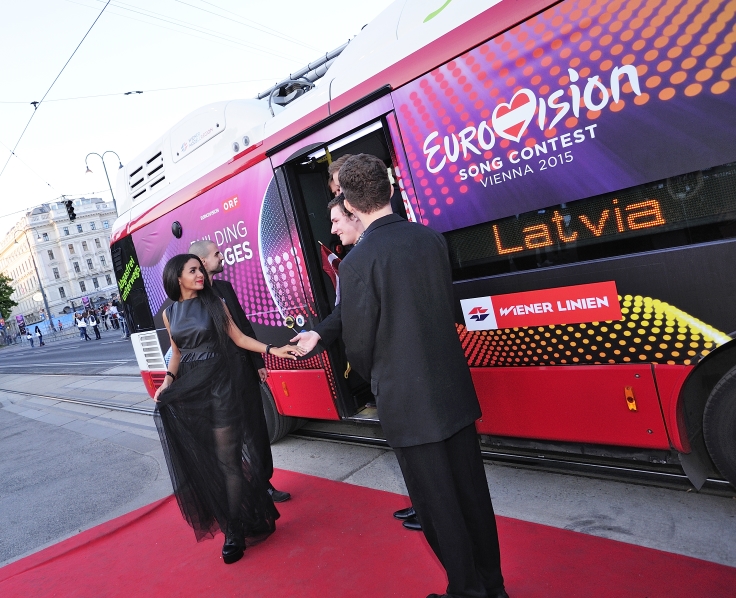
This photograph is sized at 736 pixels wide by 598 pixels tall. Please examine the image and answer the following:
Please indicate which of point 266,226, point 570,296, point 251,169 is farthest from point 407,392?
point 251,169

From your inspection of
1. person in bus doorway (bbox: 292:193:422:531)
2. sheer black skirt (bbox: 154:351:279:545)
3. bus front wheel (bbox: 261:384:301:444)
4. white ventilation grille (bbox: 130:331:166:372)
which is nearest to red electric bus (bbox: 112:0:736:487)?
person in bus doorway (bbox: 292:193:422:531)

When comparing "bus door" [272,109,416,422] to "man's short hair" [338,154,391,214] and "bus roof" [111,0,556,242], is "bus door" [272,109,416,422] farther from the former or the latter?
"man's short hair" [338,154,391,214]

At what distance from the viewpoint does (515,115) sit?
2.97 meters

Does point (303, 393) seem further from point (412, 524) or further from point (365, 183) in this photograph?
point (365, 183)

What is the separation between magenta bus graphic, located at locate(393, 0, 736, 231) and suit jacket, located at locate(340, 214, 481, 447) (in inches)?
40.3

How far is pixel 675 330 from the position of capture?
8.84 feet

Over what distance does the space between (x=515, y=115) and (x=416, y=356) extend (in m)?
1.53

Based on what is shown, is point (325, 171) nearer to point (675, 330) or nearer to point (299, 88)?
point (299, 88)

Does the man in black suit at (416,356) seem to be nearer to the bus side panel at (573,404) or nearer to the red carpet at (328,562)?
the red carpet at (328,562)

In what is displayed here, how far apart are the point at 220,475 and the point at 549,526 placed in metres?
2.03

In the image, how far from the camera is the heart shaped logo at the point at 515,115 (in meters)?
2.92

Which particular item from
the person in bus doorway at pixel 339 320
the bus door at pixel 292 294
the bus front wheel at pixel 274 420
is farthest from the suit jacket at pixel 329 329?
the bus front wheel at pixel 274 420

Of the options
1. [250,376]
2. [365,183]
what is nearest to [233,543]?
[250,376]

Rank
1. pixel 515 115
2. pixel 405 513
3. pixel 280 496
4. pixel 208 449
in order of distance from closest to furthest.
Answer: pixel 515 115, pixel 405 513, pixel 208 449, pixel 280 496
